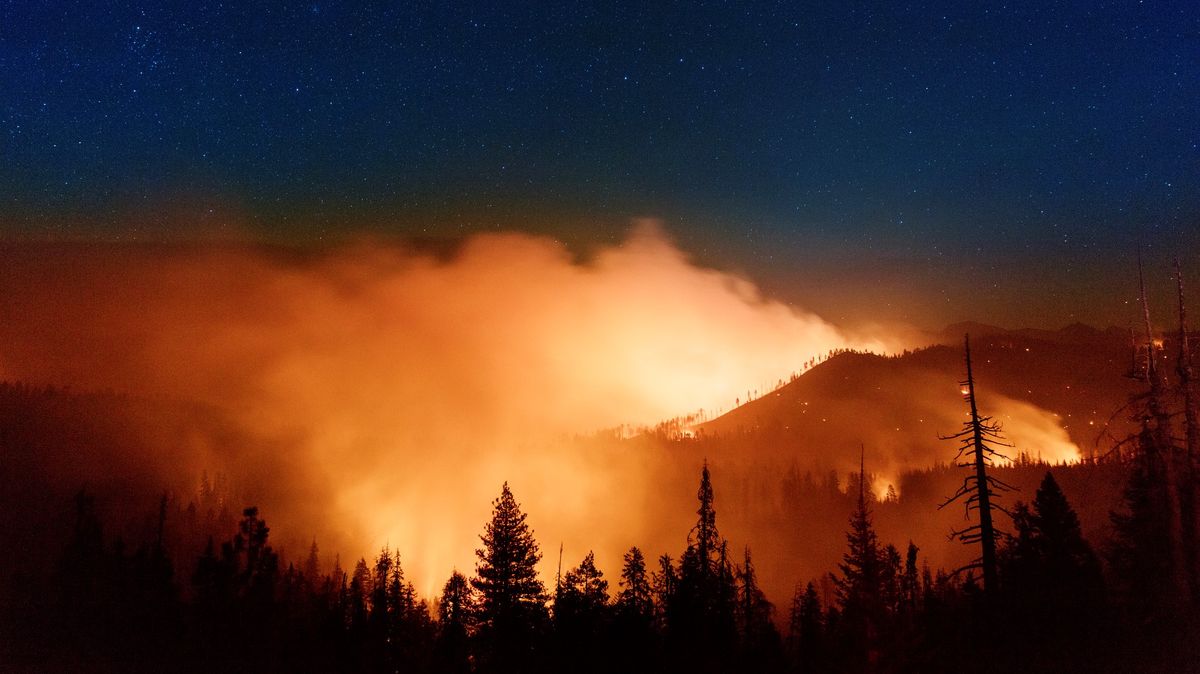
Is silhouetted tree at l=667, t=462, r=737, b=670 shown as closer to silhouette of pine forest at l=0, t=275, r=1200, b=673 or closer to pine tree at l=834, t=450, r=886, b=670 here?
silhouette of pine forest at l=0, t=275, r=1200, b=673

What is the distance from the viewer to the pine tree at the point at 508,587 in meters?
37.0

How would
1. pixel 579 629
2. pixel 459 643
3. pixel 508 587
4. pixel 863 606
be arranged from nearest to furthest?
1. pixel 579 629
2. pixel 863 606
3. pixel 508 587
4. pixel 459 643

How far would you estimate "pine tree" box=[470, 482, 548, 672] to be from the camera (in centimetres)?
3697

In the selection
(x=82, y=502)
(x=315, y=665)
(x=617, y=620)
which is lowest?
(x=315, y=665)

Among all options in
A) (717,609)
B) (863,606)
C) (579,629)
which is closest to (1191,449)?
(863,606)

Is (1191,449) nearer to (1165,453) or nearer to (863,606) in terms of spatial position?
(1165,453)

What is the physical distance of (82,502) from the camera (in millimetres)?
73250

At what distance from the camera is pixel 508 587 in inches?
1580

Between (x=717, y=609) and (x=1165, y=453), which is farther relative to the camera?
(x=717, y=609)

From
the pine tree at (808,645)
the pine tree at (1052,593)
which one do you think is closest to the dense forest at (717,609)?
the pine tree at (1052,593)

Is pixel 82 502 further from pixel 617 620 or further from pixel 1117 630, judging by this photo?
pixel 1117 630

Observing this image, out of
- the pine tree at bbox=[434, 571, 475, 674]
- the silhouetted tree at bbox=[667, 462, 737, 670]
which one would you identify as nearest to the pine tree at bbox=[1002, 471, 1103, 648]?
the silhouetted tree at bbox=[667, 462, 737, 670]

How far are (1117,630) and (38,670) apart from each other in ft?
189

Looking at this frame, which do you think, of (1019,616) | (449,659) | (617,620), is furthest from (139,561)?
(1019,616)
